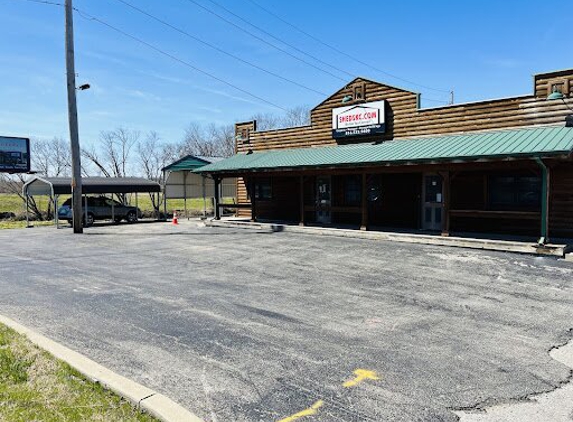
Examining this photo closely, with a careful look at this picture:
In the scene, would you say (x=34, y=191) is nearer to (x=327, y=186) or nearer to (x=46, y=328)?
(x=327, y=186)

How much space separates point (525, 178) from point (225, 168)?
12602mm

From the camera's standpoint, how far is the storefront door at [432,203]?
16.0 m

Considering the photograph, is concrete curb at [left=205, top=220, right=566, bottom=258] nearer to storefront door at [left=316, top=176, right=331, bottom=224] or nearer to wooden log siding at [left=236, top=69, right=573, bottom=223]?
storefront door at [left=316, top=176, right=331, bottom=224]

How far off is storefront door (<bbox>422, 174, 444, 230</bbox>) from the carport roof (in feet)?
57.9

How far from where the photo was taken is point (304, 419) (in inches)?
138

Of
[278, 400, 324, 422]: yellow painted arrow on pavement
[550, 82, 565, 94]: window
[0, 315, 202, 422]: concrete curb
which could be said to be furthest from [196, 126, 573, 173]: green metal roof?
[0, 315, 202, 422]: concrete curb

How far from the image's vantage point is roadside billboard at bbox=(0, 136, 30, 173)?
3528 centimetres

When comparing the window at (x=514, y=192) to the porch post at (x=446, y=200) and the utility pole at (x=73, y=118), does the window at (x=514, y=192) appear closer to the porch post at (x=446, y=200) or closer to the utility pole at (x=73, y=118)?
the porch post at (x=446, y=200)

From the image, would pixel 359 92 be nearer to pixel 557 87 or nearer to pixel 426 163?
pixel 426 163

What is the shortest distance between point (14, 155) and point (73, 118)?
20.2 metres

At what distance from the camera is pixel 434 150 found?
13.9 meters

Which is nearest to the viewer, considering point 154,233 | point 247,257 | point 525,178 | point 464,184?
point 247,257

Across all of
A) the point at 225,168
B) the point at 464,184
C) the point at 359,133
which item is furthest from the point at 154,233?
the point at 464,184

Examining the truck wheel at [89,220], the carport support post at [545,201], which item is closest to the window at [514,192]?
the carport support post at [545,201]
